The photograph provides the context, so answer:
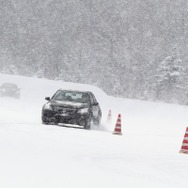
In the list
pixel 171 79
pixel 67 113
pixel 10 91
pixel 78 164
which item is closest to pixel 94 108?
pixel 67 113

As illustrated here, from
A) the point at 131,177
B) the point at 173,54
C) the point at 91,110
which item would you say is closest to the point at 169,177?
the point at 131,177

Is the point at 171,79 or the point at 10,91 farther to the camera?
the point at 171,79

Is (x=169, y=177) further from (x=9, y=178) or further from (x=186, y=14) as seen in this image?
(x=186, y=14)

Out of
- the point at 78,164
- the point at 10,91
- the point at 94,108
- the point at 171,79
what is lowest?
the point at 171,79

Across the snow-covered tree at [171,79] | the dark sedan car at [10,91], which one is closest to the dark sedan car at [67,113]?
the dark sedan car at [10,91]

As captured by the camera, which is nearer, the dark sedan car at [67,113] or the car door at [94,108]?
the dark sedan car at [67,113]

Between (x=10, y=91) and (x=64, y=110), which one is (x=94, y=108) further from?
(x=10, y=91)

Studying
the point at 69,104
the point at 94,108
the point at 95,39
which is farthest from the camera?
the point at 95,39

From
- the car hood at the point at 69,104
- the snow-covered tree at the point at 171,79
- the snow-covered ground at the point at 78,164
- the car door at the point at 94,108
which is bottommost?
the snow-covered tree at the point at 171,79

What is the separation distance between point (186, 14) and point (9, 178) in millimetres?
103510

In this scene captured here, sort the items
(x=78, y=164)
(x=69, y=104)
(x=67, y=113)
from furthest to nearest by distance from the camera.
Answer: (x=69, y=104), (x=67, y=113), (x=78, y=164)

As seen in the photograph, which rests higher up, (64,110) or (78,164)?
(78,164)

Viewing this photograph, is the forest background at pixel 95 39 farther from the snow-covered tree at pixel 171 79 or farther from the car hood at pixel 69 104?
the car hood at pixel 69 104

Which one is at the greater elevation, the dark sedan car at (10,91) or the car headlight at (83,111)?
the car headlight at (83,111)
